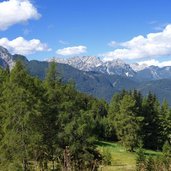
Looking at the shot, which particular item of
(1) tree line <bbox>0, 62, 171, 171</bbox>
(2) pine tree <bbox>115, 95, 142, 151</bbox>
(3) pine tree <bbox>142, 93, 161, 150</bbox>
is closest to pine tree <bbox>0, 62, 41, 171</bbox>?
(1) tree line <bbox>0, 62, 171, 171</bbox>

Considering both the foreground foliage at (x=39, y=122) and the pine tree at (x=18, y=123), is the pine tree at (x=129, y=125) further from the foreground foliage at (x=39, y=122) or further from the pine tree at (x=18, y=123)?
the pine tree at (x=18, y=123)

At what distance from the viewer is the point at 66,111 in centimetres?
4025

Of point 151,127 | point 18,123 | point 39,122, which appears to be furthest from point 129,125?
point 18,123

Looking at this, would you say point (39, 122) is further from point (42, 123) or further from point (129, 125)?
point (129, 125)

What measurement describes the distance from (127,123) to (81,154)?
156 ft

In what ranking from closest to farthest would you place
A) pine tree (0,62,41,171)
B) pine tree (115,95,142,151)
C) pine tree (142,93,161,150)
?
pine tree (0,62,41,171) < pine tree (115,95,142,151) < pine tree (142,93,161,150)

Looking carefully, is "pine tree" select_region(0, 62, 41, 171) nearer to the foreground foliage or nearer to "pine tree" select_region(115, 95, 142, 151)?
the foreground foliage

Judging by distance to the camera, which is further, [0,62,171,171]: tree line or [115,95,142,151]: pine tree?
[115,95,142,151]: pine tree

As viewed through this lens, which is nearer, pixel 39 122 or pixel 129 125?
pixel 39 122

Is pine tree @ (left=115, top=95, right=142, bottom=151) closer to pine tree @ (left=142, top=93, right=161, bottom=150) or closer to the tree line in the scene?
pine tree @ (left=142, top=93, right=161, bottom=150)

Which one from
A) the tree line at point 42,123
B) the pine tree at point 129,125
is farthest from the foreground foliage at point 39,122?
the pine tree at point 129,125

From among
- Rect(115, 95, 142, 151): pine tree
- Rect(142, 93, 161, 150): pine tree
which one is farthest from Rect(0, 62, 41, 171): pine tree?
Rect(142, 93, 161, 150): pine tree

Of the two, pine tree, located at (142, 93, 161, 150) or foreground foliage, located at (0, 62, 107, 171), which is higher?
foreground foliage, located at (0, 62, 107, 171)

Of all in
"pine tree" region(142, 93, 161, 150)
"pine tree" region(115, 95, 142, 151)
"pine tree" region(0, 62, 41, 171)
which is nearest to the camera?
"pine tree" region(0, 62, 41, 171)
